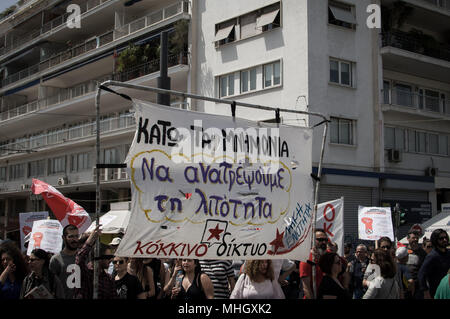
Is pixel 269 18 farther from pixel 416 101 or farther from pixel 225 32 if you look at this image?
pixel 416 101

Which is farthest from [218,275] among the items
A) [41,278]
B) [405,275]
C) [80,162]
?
[80,162]

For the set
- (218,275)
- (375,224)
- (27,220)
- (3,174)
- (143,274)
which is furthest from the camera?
(3,174)

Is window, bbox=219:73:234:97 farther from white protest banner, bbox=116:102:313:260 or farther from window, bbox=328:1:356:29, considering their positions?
white protest banner, bbox=116:102:313:260

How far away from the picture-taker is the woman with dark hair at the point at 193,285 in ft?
19.7

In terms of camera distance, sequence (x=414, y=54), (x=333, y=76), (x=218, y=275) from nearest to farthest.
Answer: (x=218, y=275), (x=333, y=76), (x=414, y=54)

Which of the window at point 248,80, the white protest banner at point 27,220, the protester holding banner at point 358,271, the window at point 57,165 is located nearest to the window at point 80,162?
the window at point 57,165

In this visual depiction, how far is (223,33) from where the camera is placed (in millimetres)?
25703

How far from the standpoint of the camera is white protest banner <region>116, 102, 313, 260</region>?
17.5 ft

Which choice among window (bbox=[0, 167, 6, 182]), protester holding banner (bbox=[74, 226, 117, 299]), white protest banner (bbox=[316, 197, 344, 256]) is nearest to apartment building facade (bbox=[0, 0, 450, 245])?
white protest banner (bbox=[316, 197, 344, 256])

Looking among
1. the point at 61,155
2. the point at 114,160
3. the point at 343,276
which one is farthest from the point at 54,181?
the point at 343,276

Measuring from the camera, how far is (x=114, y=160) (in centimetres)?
3238

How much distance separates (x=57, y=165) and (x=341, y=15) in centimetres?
2198

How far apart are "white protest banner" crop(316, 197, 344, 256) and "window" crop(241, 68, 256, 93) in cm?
1365
